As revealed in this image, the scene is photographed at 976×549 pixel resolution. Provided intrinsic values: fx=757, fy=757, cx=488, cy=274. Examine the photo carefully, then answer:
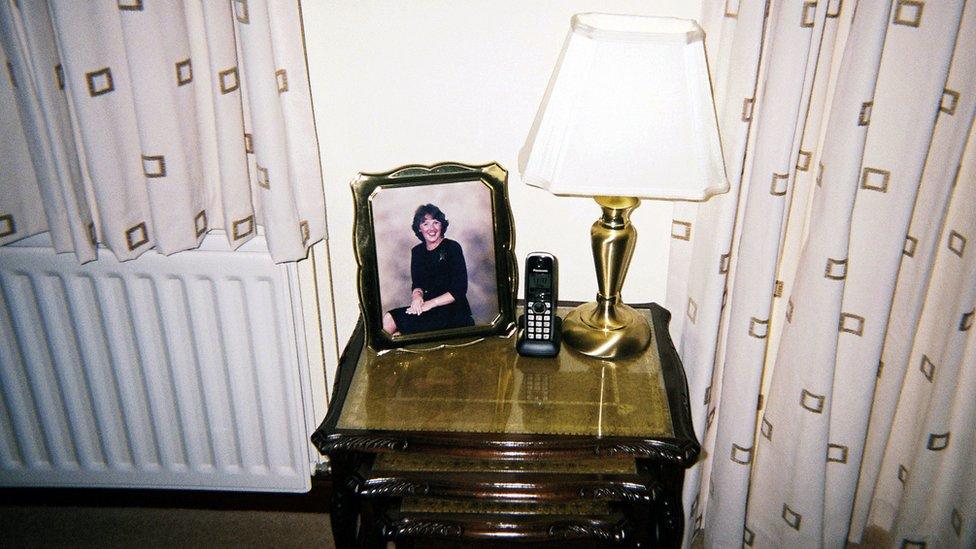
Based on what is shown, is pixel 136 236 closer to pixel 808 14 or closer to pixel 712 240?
pixel 712 240

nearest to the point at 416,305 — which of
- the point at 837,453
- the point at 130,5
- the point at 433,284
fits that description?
the point at 433,284

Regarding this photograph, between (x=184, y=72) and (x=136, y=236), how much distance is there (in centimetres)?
32

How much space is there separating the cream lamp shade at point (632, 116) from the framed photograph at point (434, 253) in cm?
25

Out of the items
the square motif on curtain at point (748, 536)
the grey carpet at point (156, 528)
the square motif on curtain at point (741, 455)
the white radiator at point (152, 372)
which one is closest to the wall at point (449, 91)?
the white radiator at point (152, 372)

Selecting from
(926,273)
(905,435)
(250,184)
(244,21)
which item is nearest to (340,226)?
(250,184)

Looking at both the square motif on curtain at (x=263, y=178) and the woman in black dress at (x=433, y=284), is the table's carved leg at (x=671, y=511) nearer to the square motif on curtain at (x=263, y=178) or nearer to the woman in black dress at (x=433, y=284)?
the woman in black dress at (x=433, y=284)

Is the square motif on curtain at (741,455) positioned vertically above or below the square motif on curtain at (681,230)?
below

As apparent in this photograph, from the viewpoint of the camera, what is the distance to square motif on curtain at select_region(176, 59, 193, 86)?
126 cm

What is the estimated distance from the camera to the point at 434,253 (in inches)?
50.6

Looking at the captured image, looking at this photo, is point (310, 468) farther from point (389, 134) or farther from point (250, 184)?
point (389, 134)

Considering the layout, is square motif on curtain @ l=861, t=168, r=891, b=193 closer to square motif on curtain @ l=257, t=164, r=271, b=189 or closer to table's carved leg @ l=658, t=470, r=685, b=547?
table's carved leg @ l=658, t=470, r=685, b=547

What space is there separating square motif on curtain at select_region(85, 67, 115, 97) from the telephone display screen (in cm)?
76

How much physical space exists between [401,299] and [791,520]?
914 millimetres

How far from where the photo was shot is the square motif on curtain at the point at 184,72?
4.12 feet
